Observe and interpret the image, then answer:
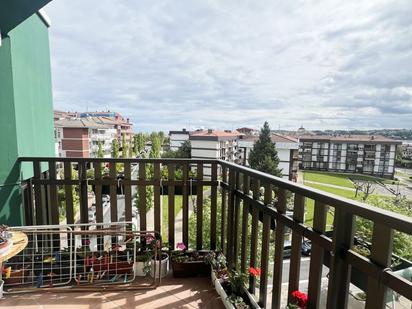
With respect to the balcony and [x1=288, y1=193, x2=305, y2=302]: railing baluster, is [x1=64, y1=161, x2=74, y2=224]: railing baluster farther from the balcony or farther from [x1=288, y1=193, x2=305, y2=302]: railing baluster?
[x1=288, y1=193, x2=305, y2=302]: railing baluster

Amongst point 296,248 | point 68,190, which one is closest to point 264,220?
point 296,248

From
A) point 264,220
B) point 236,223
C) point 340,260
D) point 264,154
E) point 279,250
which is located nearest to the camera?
point 340,260

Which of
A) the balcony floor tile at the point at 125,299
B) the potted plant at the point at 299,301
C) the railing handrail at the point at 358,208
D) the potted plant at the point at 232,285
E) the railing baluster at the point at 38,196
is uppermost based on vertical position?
the railing handrail at the point at 358,208

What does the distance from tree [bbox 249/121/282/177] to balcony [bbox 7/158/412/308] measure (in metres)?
25.9

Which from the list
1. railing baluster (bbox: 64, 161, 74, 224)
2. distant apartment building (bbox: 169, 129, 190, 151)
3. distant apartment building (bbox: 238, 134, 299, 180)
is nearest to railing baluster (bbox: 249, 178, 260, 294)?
railing baluster (bbox: 64, 161, 74, 224)

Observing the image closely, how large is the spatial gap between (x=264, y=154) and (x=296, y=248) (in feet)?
90.3

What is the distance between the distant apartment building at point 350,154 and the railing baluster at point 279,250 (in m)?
53.2

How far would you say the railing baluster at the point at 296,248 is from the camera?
126cm

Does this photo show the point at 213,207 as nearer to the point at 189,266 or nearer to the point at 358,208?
the point at 189,266

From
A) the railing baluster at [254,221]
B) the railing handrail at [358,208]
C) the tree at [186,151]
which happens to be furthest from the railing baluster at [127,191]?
the tree at [186,151]

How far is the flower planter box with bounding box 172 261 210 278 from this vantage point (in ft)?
7.58

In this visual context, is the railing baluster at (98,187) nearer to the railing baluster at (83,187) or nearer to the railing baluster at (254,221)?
the railing baluster at (83,187)

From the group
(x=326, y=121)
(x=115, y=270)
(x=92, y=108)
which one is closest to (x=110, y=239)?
(x=115, y=270)

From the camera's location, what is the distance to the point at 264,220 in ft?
5.16
